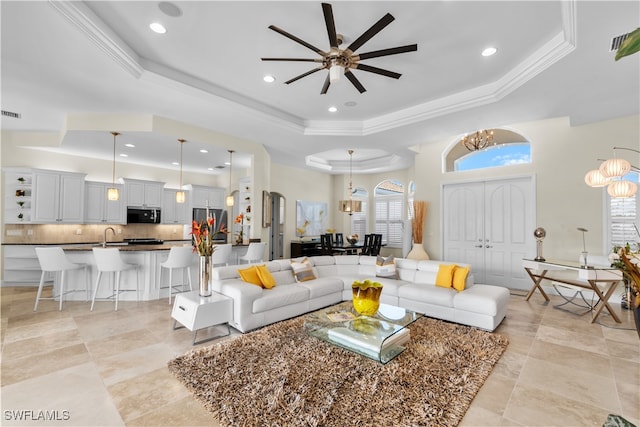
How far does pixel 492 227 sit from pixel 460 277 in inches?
106

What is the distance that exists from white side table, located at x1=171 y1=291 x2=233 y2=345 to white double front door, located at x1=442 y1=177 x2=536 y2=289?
508cm

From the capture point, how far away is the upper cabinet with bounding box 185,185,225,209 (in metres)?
8.68

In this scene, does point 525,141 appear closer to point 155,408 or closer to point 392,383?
point 392,383

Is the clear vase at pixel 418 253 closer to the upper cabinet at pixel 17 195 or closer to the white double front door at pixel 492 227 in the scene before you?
the white double front door at pixel 492 227

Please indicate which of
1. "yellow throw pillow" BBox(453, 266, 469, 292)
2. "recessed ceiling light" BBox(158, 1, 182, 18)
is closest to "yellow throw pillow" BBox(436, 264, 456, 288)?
"yellow throw pillow" BBox(453, 266, 469, 292)

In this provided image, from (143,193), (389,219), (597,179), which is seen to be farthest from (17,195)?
(597,179)

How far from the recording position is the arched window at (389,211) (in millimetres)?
9523

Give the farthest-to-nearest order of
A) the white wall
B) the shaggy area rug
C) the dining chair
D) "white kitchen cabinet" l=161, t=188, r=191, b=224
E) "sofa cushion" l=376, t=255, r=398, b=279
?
1. "white kitchen cabinet" l=161, t=188, r=191, b=224
2. the dining chair
3. the white wall
4. "sofa cushion" l=376, t=255, r=398, b=279
5. the shaggy area rug

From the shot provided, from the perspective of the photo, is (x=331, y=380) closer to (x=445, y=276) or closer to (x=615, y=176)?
(x=445, y=276)

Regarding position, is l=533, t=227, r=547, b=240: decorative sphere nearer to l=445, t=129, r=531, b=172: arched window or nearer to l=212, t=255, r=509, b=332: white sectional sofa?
l=445, t=129, r=531, b=172: arched window

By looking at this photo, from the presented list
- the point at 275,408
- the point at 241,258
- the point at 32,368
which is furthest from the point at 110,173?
the point at 275,408

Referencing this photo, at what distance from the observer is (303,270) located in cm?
469

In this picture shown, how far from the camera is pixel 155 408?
7.20 feet

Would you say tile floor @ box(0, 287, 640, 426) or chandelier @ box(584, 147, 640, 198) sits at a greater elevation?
chandelier @ box(584, 147, 640, 198)
